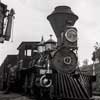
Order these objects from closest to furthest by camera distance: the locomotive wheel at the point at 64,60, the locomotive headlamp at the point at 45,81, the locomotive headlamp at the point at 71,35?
the locomotive headlamp at the point at 45,81, the locomotive wheel at the point at 64,60, the locomotive headlamp at the point at 71,35

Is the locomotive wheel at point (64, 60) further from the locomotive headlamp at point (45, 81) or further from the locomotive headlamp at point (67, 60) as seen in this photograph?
the locomotive headlamp at point (45, 81)

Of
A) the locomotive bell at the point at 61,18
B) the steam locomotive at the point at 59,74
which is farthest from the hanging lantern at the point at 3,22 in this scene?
Result: the locomotive bell at the point at 61,18

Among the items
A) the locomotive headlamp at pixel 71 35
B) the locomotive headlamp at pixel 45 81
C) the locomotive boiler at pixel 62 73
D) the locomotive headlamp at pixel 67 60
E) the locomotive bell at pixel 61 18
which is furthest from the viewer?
the locomotive bell at pixel 61 18

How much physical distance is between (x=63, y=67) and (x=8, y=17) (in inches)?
144

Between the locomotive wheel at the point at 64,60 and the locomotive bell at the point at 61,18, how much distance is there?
816cm

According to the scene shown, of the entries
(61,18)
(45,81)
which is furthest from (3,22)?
(61,18)

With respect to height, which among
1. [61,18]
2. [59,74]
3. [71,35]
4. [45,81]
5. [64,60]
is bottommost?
[45,81]

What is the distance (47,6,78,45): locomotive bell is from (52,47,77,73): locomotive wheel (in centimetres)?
816

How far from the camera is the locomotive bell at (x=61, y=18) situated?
1923 centimetres

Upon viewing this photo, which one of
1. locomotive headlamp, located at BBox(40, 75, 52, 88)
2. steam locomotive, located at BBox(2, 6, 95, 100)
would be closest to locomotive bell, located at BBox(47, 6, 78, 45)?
steam locomotive, located at BBox(2, 6, 95, 100)

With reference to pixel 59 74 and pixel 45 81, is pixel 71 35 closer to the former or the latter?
pixel 59 74

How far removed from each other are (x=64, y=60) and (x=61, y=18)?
10.0 metres

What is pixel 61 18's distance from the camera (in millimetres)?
20094

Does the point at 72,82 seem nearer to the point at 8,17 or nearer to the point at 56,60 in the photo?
the point at 56,60
